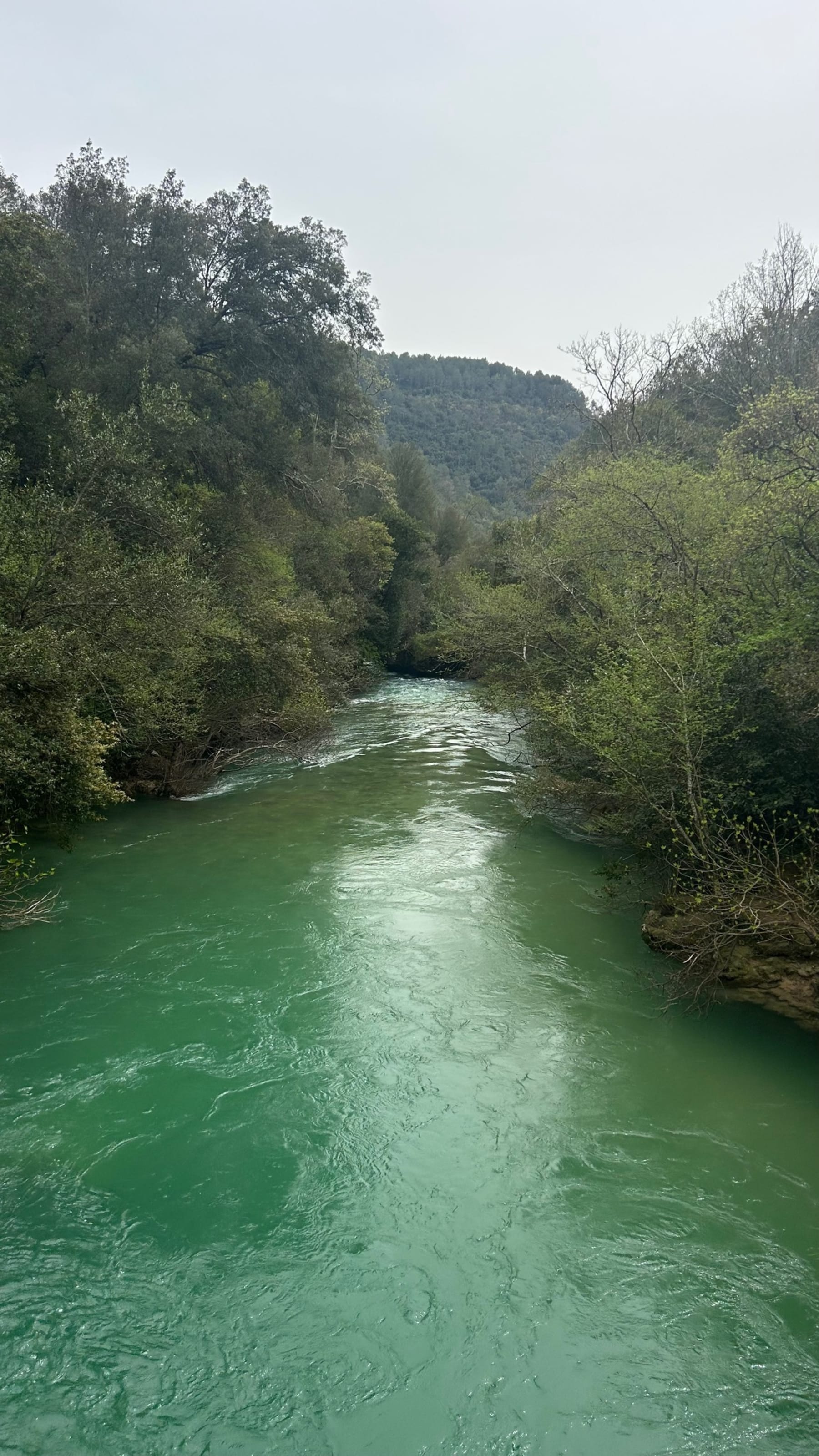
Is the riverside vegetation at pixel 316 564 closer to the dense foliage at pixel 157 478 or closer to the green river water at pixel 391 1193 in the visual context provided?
the dense foliage at pixel 157 478

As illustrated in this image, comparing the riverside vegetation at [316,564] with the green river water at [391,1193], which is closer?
the green river water at [391,1193]

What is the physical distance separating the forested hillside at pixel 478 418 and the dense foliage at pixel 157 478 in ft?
181

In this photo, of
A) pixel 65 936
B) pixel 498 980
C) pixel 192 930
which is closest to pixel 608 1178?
pixel 498 980

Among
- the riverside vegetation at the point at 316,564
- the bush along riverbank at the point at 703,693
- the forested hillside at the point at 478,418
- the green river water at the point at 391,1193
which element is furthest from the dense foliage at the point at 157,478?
the forested hillside at the point at 478,418

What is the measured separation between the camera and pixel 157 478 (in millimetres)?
16609

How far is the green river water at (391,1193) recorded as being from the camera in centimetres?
484

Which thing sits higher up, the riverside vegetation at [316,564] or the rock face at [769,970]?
the riverside vegetation at [316,564]

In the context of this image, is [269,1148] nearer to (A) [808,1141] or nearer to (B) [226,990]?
(B) [226,990]

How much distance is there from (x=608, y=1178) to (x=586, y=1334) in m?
1.50

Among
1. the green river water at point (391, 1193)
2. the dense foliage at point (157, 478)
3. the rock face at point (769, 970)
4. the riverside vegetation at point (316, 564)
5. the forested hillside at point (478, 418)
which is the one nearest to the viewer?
the green river water at point (391, 1193)

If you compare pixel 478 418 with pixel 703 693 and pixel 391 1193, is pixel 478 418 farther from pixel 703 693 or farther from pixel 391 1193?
pixel 391 1193

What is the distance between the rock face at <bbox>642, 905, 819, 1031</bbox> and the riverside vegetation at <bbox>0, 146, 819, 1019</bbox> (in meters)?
0.03

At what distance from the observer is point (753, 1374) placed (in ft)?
16.5

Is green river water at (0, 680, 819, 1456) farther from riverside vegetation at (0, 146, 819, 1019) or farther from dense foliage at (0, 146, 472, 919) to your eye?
dense foliage at (0, 146, 472, 919)
